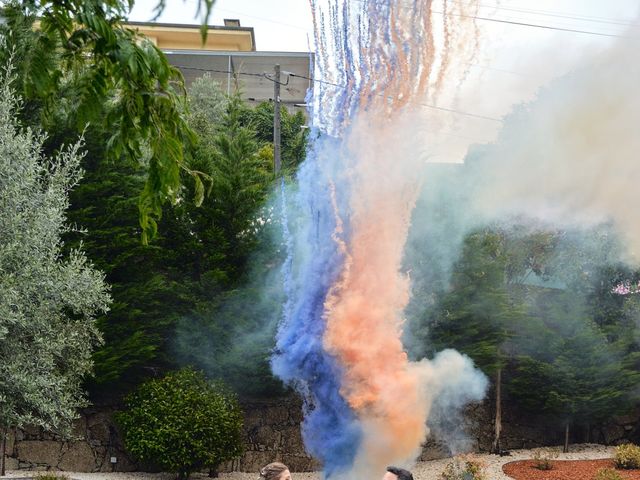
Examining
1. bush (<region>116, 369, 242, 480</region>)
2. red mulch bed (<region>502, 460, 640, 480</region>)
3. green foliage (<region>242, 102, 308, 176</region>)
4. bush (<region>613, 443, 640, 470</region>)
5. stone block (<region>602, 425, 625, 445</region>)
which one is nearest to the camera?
bush (<region>116, 369, 242, 480</region>)

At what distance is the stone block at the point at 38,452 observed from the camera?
671 inches

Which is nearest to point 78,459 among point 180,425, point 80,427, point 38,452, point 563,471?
point 80,427

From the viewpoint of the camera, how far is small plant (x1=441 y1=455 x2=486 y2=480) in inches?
651

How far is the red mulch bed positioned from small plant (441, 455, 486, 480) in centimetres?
151

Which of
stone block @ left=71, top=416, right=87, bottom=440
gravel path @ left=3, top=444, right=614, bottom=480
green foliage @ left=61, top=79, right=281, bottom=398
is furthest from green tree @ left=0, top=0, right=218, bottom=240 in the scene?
stone block @ left=71, top=416, right=87, bottom=440

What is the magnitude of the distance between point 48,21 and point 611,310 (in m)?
18.9

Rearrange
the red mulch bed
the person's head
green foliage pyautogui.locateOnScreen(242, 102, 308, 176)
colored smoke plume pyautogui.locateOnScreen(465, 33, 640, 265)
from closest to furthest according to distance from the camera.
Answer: the person's head → colored smoke plume pyautogui.locateOnScreen(465, 33, 640, 265) → the red mulch bed → green foliage pyautogui.locateOnScreen(242, 102, 308, 176)

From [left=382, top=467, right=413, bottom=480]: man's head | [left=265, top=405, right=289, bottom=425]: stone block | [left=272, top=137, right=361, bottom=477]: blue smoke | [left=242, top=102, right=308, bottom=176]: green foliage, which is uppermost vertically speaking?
[left=242, top=102, right=308, bottom=176]: green foliage

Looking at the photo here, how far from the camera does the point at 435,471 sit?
18406 mm

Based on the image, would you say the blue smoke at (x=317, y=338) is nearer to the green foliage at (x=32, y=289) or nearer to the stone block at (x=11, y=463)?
the green foliage at (x=32, y=289)

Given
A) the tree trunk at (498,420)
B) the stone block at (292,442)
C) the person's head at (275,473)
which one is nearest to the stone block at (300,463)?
the stone block at (292,442)

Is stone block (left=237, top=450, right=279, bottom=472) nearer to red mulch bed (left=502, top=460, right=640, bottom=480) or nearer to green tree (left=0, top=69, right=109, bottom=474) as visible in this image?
green tree (left=0, top=69, right=109, bottom=474)

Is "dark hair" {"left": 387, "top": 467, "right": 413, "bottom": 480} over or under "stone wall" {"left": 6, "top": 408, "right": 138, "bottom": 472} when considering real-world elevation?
over

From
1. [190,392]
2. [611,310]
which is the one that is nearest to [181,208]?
[190,392]
